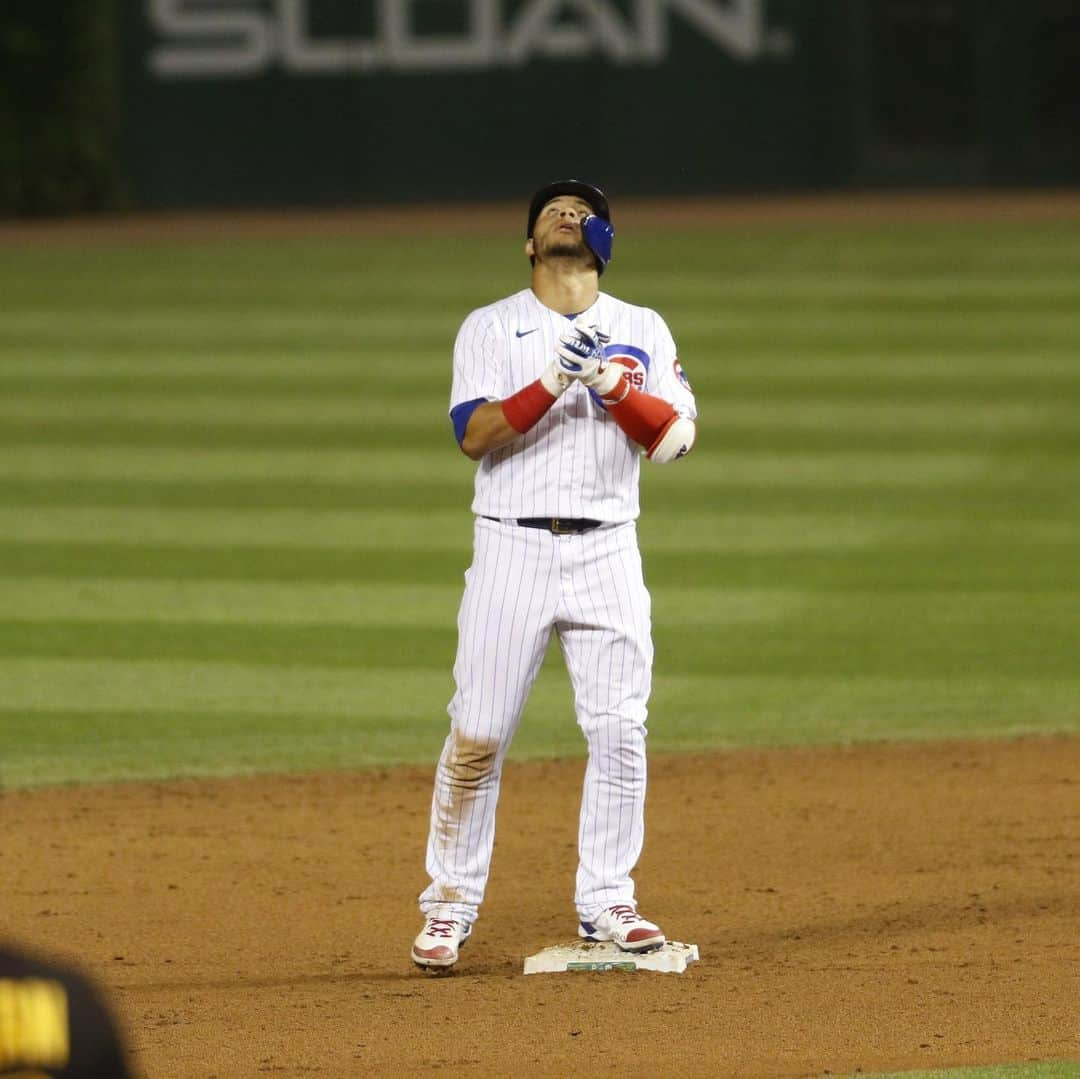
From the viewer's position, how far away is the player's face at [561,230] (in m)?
4.76

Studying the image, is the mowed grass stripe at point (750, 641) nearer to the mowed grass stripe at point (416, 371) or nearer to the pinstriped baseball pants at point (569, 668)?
the pinstriped baseball pants at point (569, 668)

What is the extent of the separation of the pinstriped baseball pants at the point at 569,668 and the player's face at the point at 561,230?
645 mm

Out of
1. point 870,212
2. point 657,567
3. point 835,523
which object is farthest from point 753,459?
point 870,212

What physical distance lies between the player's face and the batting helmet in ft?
0.05

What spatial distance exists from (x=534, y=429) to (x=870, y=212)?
1915 centimetres

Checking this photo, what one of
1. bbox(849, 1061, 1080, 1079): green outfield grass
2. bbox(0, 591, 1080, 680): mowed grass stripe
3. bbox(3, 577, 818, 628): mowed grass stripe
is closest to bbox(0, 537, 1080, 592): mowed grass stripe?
bbox(3, 577, 818, 628): mowed grass stripe

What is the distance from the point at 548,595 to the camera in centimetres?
477

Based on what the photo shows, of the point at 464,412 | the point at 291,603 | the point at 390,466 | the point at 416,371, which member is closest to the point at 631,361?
the point at 464,412

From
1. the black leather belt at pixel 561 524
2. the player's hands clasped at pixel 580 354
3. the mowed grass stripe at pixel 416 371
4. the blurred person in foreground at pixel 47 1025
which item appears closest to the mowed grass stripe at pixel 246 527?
the mowed grass stripe at pixel 416 371

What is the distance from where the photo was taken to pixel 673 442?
4688 mm

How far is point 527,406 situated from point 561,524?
333 millimetres

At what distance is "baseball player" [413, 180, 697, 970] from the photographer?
4.76 meters

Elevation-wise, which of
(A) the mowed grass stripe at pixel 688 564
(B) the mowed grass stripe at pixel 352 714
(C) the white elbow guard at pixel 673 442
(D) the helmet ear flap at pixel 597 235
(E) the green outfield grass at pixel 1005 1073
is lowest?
(B) the mowed grass stripe at pixel 352 714

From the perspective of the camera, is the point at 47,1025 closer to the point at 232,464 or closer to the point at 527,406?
the point at 527,406
